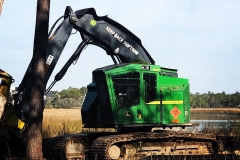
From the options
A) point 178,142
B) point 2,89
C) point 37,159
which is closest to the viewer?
point 37,159

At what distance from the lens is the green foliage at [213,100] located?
445 ft

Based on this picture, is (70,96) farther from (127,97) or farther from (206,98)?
(127,97)

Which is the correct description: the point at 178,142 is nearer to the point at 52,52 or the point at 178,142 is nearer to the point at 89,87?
the point at 89,87

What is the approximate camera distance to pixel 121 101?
43.4ft

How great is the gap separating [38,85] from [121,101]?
2.94 m

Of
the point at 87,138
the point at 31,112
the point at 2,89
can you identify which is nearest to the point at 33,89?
the point at 31,112

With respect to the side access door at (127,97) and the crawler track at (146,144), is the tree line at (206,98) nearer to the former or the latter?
the crawler track at (146,144)

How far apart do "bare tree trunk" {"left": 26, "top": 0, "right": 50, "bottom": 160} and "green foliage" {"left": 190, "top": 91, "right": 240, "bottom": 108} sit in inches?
4899

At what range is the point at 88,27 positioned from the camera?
47.5 feet

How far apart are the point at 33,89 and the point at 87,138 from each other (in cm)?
320

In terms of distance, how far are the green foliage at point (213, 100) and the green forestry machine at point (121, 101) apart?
120720 mm

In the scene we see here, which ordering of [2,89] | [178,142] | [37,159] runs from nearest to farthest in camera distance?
1. [37,159]
2. [2,89]
3. [178,142]

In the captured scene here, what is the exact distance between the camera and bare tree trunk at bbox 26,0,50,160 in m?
11.1

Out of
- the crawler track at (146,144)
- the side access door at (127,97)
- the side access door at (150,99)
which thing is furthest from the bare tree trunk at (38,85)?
the side access door at (150,99)
